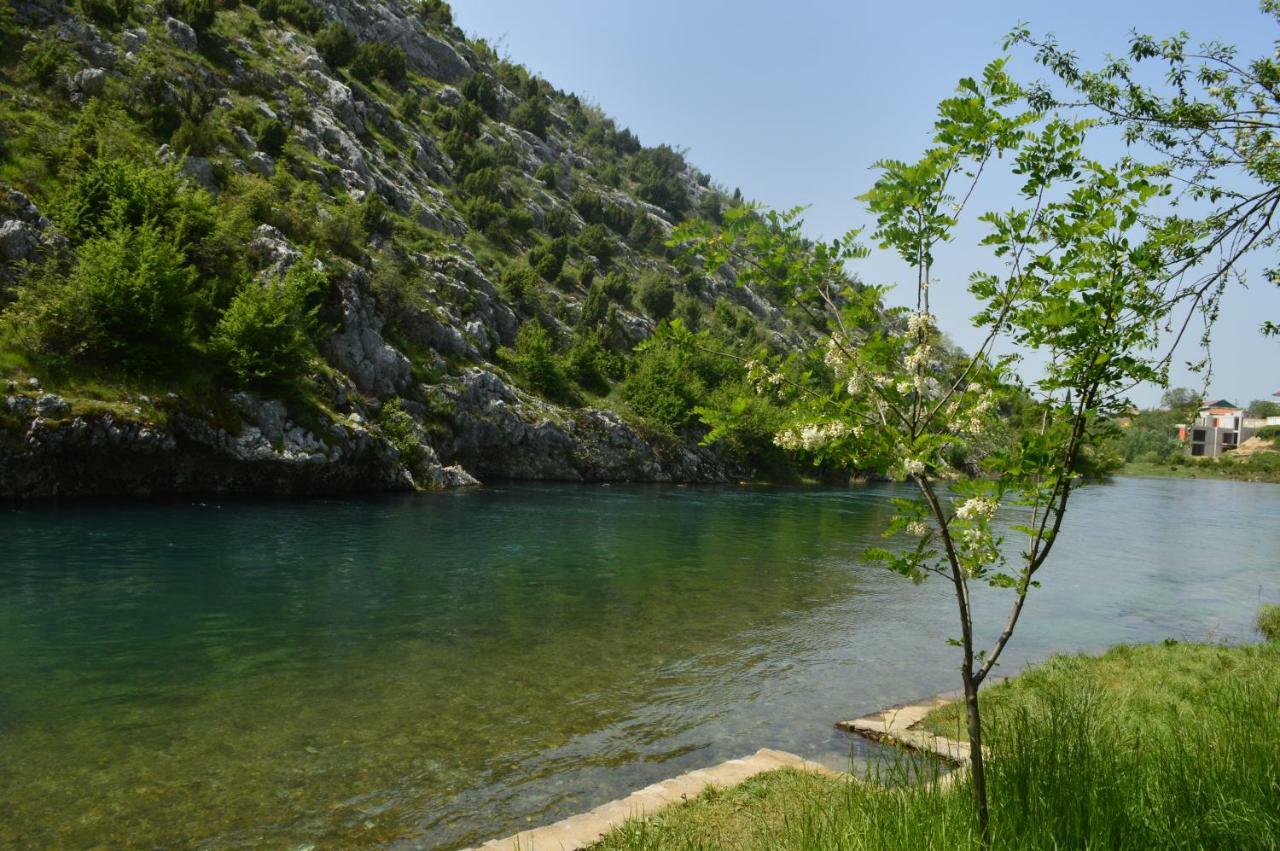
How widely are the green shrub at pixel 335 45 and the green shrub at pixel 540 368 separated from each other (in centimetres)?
4803

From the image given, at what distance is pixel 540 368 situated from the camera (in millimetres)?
69062

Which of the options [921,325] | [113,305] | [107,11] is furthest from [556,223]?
[921,325]

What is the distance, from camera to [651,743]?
36.2ft

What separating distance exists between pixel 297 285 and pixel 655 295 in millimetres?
62974

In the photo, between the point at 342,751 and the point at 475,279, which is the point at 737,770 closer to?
the point at 342,751

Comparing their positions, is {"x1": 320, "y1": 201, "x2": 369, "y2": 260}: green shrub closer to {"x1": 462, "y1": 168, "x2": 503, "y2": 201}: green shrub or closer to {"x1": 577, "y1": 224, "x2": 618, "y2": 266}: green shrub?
{"x1": 462, "y1": 168, "x2": 503, "y2": 201}: green shrub

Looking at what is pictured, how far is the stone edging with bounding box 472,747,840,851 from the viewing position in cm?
701

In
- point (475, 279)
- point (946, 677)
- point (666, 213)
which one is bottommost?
point (946, 677)

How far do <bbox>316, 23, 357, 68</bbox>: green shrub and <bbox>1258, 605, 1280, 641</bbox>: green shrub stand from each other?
100125 millimetres

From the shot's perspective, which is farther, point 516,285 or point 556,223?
point 556,223

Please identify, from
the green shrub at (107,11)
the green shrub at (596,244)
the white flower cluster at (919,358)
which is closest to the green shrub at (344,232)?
the green shrub at (107,11)

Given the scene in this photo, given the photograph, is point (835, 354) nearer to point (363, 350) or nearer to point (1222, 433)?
point (363, 350)

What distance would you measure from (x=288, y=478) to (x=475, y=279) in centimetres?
3724

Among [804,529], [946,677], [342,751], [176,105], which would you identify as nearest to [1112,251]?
[342,751]
